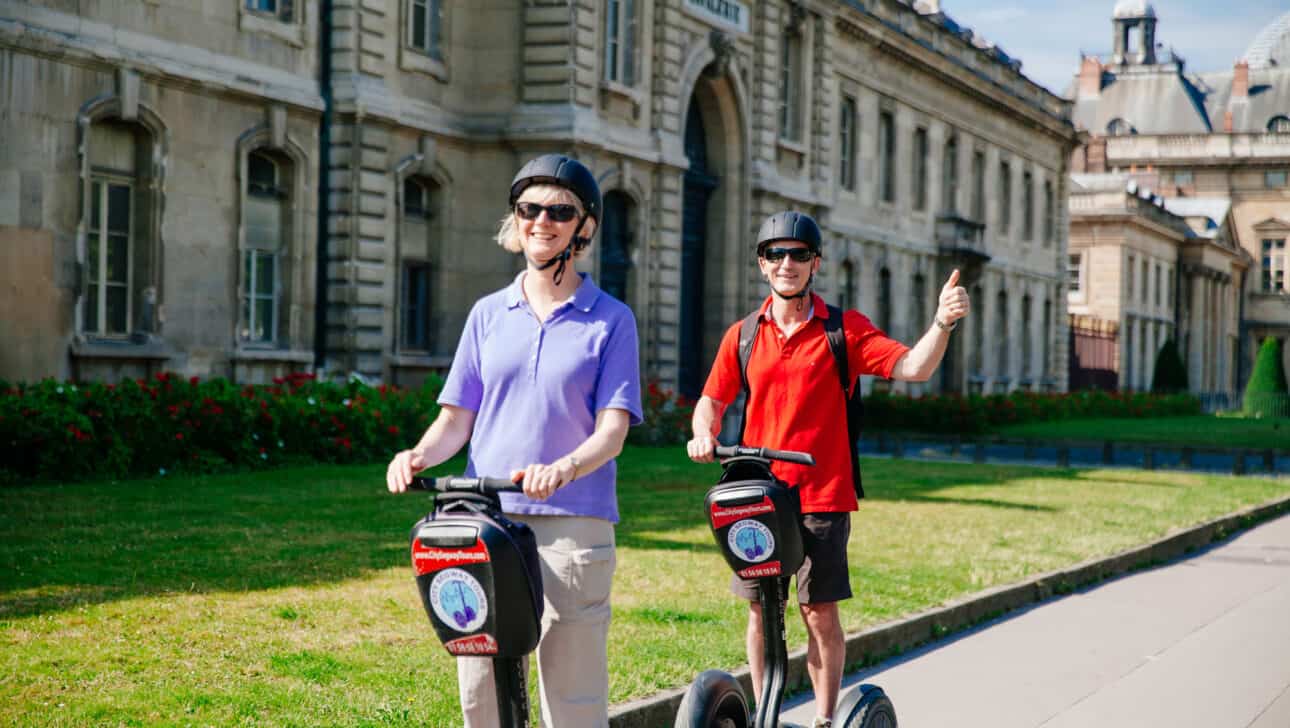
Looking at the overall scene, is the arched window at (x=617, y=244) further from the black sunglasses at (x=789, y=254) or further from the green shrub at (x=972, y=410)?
the black sunglasses at (x=789, y=254)

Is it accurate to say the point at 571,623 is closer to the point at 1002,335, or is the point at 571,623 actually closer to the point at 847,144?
the point at 847,144

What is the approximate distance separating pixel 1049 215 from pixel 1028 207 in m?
2.53

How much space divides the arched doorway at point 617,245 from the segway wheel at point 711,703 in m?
20.3

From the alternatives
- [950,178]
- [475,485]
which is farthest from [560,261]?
[950,178]

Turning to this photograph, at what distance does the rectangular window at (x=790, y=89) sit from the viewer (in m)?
31.5

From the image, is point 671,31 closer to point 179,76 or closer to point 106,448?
point 179,76

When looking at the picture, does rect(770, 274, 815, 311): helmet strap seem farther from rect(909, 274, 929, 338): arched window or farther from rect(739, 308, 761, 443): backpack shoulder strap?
rect(909, 274, 929, 338): arched window

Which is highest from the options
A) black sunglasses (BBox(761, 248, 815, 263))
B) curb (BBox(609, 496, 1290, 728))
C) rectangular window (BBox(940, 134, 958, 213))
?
rectangular window (BBox(940, 134, 958, 213))

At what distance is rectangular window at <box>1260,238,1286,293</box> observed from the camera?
8862cm

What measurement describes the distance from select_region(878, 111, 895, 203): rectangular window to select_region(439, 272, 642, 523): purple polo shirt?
121ft

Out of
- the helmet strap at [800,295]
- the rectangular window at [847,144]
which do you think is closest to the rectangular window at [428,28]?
the rectangular window at [847,144]

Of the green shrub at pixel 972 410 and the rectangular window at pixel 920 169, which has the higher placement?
the rectangular window at pixel 920 169

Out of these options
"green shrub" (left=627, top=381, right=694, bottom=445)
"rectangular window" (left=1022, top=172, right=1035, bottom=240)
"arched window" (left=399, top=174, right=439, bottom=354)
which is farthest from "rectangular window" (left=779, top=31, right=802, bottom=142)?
"rectangular window" (left=1022, top=172, right=1035, bottom=240)

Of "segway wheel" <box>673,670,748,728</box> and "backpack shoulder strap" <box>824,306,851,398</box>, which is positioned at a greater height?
"backpack shoulder strap" <box>824,306,851,398</box>
